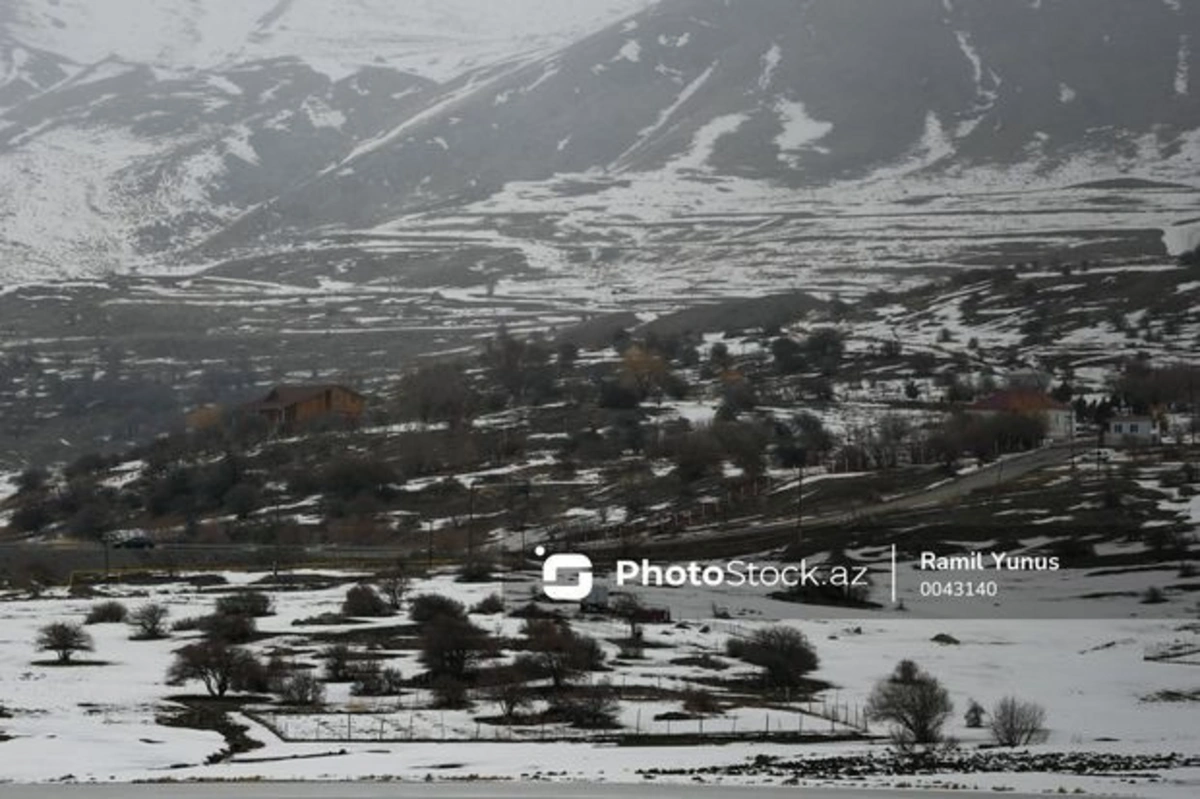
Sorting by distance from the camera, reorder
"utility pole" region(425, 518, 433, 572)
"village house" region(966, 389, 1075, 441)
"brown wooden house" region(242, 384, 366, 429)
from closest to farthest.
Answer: "utility pole" region(425, 518, 433, 572), "village house" region(966, 389, 1075, 441), "brown wooden house" region(242, 384, 366, 429)

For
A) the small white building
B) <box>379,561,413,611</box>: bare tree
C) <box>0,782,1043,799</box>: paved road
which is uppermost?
the small white building

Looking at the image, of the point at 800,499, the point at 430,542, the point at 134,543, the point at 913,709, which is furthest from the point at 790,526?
the point at 913,709

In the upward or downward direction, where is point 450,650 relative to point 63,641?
downward

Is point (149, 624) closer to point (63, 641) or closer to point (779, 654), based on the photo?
point (63, 641)

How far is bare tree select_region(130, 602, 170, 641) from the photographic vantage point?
44.2 metres

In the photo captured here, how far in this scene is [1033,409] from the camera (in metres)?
82.5

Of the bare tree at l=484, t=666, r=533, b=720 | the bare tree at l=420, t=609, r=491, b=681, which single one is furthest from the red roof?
the bare tree at l=484, t=666, r=533, b=720

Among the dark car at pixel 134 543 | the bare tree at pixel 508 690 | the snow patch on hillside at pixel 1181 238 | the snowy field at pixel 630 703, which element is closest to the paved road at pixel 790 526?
the snowy field at pixel 630 703

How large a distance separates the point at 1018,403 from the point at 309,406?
32.9 metres

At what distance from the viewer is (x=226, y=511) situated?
7888 cm

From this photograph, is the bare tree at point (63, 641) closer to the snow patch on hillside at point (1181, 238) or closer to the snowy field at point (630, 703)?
the snowy field at point (630, 703)

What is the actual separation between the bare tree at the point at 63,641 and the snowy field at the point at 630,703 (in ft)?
1.23

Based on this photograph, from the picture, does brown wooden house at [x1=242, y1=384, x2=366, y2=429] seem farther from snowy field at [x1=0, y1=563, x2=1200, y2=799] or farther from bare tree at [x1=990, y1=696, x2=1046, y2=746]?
bare tree at [x1=990, y1=696, x2=1046, y2=746]

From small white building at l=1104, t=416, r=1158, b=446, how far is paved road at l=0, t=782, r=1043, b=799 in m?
56.0
